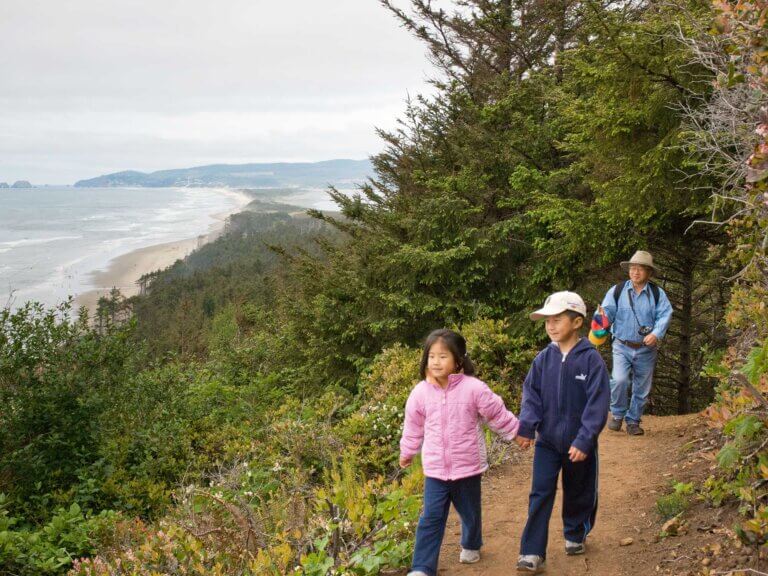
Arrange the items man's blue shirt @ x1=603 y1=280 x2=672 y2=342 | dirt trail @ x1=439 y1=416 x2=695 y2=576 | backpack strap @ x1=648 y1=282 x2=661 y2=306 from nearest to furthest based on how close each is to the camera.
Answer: dirt trail @ x1=439 y1=416 x2=695 y2=576 → man's blue shirt @ x1=603 y1=280 x2=672 y2=342 → backpack strap @ x1=648 y1=282 x2=661 y2=306

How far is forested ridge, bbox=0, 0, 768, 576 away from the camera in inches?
179

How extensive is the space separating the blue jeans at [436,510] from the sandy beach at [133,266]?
1792 inches

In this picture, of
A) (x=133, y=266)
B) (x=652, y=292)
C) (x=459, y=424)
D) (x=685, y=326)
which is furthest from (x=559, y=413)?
(x=133, y=266)

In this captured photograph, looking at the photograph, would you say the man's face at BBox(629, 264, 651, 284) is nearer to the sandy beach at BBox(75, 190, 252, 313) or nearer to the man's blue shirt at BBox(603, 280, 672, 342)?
the man's blue shirt at BBox(603, 280, 672, 342)

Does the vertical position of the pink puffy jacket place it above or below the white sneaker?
above

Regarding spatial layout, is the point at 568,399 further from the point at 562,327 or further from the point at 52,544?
the point at 52,544

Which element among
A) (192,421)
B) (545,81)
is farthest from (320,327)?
(545,81)

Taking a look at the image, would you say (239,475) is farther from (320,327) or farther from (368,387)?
(320,327)

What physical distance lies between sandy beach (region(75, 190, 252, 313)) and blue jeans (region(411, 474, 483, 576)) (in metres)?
45.5

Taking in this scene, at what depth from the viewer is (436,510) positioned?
12.6 ft

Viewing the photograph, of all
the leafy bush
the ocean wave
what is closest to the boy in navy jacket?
the leafy bush

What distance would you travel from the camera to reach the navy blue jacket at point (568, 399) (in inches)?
148

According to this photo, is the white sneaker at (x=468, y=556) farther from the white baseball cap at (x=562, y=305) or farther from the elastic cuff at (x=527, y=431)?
the white baseball cap at (x=562, y=305)

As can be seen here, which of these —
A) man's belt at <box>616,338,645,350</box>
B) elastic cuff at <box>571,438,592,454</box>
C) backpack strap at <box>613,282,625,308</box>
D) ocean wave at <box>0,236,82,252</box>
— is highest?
ocean wave at <box>0,236,82,252</box>
